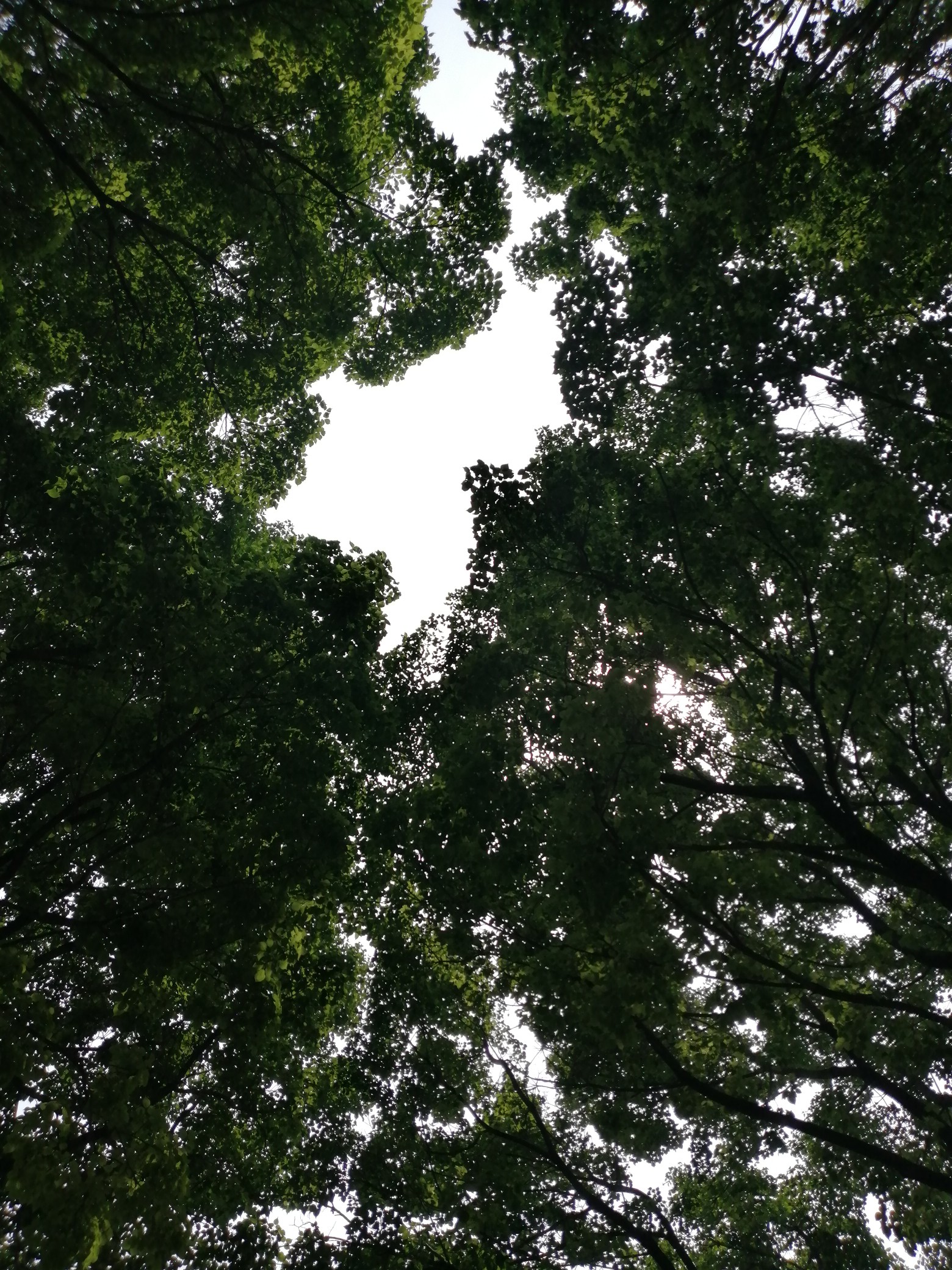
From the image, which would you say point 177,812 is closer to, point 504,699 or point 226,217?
point 504,699

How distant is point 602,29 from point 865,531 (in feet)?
20.3

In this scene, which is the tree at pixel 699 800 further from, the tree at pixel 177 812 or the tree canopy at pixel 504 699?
the tree at pixel 177 812

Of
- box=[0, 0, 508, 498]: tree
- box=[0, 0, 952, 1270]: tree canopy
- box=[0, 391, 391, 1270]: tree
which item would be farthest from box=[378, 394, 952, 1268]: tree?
box=[0, 0, 508, 498]: tree

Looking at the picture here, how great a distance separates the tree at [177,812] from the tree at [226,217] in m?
2.26

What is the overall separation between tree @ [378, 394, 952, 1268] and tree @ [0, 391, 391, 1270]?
5.80ft

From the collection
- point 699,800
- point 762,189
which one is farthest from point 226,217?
point 699,800

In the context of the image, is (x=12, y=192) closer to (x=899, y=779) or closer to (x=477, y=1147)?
(x=899, y=779)

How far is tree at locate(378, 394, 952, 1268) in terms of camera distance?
682cm

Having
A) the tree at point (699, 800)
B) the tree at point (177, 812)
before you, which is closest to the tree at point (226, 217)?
the tree at point (177, 812)

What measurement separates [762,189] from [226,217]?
7.41 m

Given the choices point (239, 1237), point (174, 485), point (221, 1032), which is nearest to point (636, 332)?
point (174, 485)

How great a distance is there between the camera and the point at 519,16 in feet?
34.0

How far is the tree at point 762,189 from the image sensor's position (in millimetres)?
6664

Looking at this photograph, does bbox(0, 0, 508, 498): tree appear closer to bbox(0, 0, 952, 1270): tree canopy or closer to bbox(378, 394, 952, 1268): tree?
bbox(0, 0, 952, 1270): tree canopy
